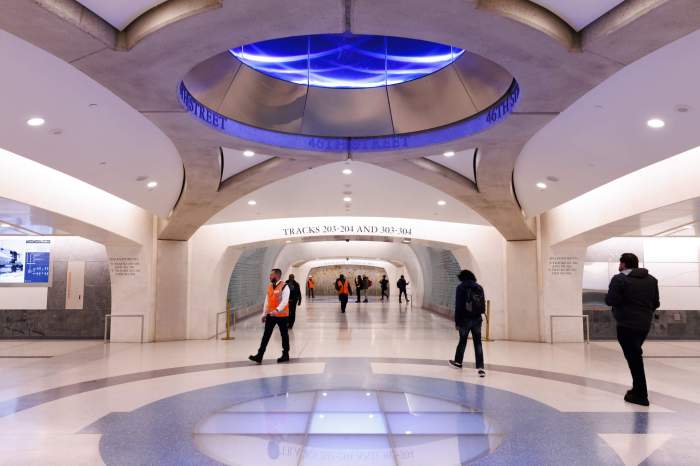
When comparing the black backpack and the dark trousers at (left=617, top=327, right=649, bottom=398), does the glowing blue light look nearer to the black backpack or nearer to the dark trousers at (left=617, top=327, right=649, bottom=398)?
the black backpack

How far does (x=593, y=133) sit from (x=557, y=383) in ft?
11.9

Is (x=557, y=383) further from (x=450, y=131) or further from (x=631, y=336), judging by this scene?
(x=450, y=131)

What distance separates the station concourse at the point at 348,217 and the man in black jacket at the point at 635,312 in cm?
2

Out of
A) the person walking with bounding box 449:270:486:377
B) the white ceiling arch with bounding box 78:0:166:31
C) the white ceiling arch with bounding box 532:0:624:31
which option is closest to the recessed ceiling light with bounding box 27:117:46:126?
the white ceiling arch with bounding box 78:0:166:31

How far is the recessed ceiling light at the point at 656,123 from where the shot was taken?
21.7 feet

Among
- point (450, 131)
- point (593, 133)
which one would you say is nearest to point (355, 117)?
point (450, 131)

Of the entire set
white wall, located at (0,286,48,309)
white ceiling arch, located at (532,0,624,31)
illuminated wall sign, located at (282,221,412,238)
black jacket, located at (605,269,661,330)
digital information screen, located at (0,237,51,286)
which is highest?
white ceiling arch, located at (532,0,624,31)

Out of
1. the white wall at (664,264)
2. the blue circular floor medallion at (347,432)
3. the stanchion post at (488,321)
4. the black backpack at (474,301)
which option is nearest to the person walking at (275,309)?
the blue circular floor medallion at (347,432)

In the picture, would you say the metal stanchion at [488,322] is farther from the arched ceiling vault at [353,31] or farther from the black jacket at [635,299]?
the arched ceiling vault at [353,31]

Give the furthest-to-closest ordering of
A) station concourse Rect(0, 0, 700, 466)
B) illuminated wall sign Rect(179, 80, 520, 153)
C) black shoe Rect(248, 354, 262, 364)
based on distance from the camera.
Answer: black shoe Rect(248, 354, 262, 364) → illuminated wall sign Rect(179, 80, 520, 153) → station concourse Rect(0, 0, 700, 466)

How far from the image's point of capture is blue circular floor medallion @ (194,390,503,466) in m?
4.18

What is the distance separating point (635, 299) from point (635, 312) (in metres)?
0.15

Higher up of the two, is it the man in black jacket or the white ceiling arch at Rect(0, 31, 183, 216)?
the white ceiling arch at Rect(0, 31, 183, 216)

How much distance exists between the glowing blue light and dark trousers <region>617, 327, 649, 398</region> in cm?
466
